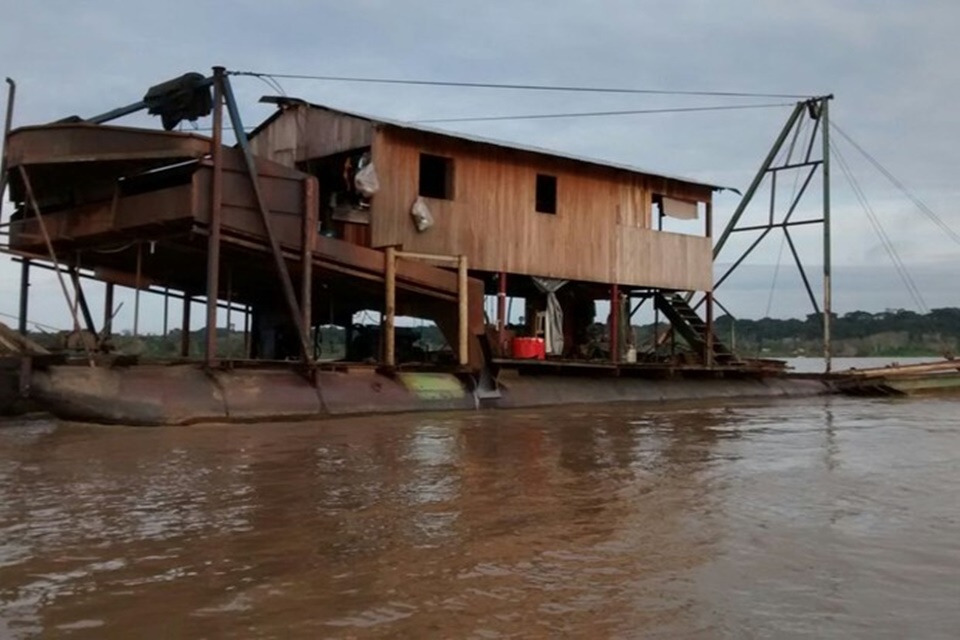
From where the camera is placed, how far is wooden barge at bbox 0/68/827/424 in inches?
489

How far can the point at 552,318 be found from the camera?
19.1 m

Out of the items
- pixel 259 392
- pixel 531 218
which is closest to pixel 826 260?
pixel 531 218

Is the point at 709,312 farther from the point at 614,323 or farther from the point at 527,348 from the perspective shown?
the point at 527,348

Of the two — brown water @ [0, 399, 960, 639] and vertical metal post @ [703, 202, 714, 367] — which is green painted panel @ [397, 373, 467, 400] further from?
vertical metal post @ [703, 202, 714, 367]

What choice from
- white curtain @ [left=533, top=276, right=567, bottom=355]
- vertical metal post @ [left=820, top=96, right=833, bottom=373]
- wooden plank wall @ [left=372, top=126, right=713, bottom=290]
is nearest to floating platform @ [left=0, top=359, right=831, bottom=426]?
white curtain @ [left=533, top=276, right=567, bottom=355]

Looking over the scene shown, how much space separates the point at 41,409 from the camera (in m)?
13.1

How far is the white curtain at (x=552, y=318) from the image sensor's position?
61.3 ft

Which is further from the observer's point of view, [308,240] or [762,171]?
[762,171]

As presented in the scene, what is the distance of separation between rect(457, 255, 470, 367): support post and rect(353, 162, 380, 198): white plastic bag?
6.79 ft

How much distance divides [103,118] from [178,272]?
12.2 feet

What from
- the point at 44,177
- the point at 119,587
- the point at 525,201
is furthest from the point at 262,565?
the point at 525,201

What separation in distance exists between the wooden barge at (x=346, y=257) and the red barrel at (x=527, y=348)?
76 mm

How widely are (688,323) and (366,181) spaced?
1048 cm

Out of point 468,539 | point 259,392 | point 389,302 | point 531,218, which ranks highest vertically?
point 531,218
